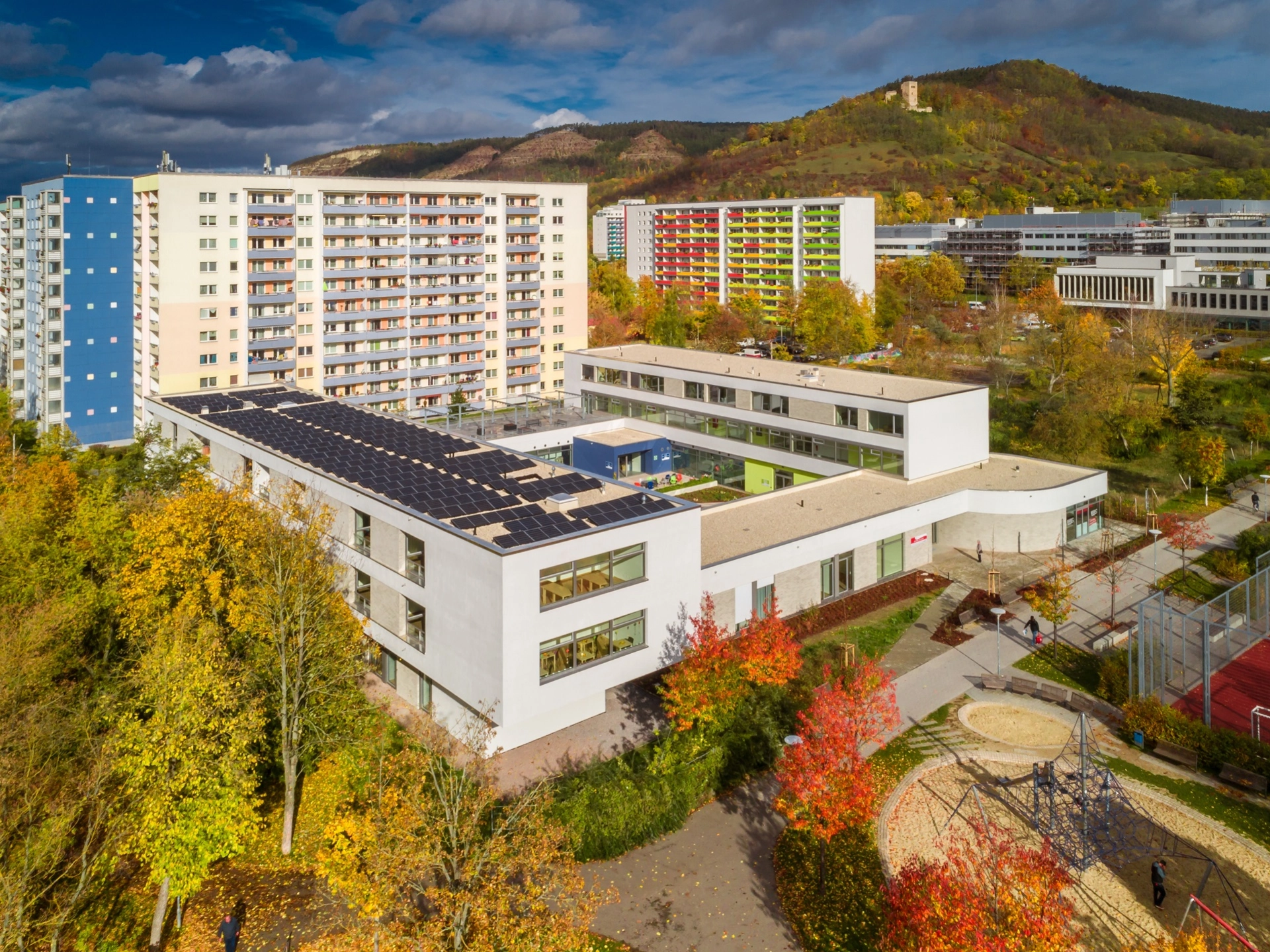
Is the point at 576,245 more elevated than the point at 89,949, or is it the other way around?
the point at 576,245

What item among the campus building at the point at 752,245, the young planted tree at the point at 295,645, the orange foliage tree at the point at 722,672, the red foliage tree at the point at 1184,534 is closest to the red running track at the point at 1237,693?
the red foliage tree at the point at 1184,534

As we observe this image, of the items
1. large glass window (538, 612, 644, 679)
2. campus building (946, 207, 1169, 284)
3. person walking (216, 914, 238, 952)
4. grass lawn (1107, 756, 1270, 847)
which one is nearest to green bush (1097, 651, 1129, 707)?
grass lawn (1107, 756, 1270, 847)

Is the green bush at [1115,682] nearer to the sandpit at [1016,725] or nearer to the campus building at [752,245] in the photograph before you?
the sandpit at [1016,725]

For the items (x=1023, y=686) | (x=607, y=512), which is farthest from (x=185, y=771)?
(x=1023, y=686)

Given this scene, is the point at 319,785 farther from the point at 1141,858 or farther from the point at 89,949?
the point at 1141,858

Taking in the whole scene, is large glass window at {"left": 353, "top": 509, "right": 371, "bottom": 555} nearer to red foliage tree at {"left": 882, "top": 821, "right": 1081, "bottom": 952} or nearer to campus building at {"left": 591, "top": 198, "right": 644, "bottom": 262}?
→ red foliage tree at {"left": 882, "top": 821, "right": 1081, "bottom": 952}

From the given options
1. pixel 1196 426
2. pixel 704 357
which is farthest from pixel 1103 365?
pixel 704 357
